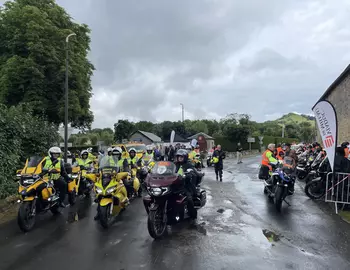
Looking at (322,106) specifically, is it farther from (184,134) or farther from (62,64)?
(184,134)

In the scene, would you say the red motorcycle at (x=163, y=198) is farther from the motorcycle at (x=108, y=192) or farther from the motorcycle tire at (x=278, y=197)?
the motorcycle tire at (x=278, y=197)

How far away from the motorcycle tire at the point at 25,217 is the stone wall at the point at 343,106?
16829mm

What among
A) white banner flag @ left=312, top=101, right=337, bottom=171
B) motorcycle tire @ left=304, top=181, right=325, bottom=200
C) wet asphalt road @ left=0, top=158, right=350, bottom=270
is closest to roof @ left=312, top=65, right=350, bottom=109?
motorcycle tire @ left=304, top=181, right=325, bottom=200

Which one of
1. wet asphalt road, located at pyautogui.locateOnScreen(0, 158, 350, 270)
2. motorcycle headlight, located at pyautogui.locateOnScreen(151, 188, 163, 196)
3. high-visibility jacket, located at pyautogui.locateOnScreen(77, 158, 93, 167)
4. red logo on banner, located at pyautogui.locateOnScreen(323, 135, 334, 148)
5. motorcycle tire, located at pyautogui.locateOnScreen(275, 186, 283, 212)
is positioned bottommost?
wet asphalt road, located at pyautogui.locateOnScreen(0, 158, 350, 270)

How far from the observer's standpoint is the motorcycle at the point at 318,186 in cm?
973

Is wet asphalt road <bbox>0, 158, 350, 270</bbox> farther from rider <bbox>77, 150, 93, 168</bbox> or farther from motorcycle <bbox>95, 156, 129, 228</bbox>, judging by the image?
rider <bbox>77, 150, 93, 168</bbox>

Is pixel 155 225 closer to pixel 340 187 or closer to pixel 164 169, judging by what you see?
pixel 164 169

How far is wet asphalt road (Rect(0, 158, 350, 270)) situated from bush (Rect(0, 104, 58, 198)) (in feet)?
10.1

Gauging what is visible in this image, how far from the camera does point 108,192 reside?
6.71 metres

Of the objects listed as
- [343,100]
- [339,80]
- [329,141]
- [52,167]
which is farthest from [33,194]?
[339,80]

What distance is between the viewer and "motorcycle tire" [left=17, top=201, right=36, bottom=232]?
21.0ft

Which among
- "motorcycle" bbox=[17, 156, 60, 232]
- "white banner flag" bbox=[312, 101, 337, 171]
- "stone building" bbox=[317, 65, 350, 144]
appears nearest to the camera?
"motorcycle" bbox=[17, 156, 60, 232]

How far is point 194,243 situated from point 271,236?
63.4 inches

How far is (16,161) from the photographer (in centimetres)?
1058
